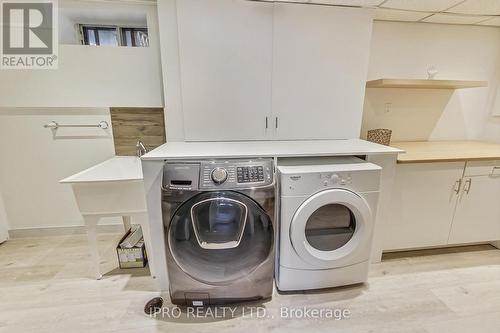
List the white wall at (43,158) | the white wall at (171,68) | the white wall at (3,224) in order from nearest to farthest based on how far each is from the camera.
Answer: the white wall at (171,68)
the white wall at (43,158)
the white wall at (3,224)

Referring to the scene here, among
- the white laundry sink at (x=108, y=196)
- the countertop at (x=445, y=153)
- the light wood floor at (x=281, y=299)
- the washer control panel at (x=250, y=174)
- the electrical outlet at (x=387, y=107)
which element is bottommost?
the light wood floor at (x=281, y=299)

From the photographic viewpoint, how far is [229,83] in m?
1.84

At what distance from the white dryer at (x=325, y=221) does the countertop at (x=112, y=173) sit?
1.03 m

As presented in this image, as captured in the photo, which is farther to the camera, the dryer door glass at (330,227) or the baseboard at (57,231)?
the baseboard at (57,231)

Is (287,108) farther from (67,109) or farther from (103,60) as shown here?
(67,109)

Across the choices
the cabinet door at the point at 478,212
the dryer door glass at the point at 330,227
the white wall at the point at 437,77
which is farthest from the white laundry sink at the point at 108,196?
the cabinet door at the point at 478,212

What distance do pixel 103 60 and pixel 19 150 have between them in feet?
3.68

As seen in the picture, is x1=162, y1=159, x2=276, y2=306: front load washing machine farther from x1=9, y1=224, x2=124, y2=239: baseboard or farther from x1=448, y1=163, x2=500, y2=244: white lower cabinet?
x1=448, y1=163, x2=500, y2=244: white lower cabinet

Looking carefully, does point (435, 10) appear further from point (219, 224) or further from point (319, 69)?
point (219, 224)

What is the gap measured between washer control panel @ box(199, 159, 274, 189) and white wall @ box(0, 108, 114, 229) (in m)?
1.30

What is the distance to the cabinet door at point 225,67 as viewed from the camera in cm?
172

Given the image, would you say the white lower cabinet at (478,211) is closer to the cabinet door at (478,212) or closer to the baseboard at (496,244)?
the cabinet door at (478,212)

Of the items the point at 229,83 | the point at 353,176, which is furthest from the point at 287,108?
the point at 353,176

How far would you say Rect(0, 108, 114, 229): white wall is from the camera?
2.02m
